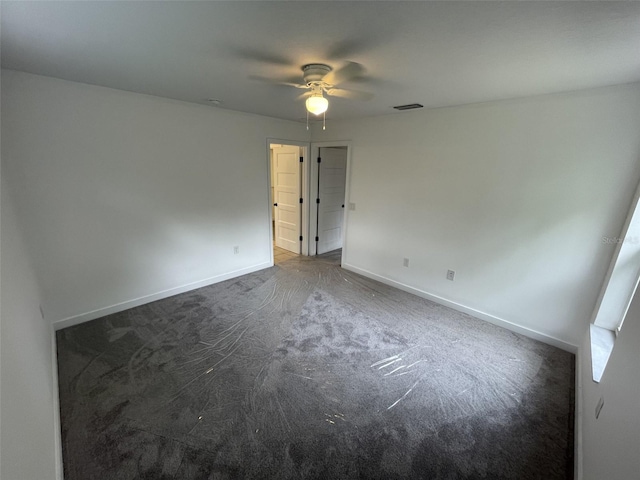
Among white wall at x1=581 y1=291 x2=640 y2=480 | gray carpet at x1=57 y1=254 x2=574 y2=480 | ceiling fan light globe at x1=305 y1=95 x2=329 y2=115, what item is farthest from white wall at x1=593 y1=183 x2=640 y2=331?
ceiling fan light globe at x1=305 y1=95 x2=329 y2=115

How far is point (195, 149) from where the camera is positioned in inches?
129

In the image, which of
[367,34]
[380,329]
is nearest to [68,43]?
[367,34]

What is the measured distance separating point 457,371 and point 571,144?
2.20 meters

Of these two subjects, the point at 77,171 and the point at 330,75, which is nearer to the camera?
the point at 330,75

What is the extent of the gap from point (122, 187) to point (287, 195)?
2.68m

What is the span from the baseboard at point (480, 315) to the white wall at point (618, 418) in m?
1.09

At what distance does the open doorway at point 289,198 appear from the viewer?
186 inches

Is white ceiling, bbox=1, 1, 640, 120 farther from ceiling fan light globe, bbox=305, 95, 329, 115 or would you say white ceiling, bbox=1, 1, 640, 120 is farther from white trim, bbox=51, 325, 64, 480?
white trim, bbox=51, 325, 64, 480

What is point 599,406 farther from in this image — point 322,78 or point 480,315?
point 322,78

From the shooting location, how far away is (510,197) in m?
2.71

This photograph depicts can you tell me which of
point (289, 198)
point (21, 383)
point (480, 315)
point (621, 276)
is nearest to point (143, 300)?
point (21, 383)

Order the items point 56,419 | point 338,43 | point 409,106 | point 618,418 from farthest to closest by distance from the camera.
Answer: point 409,106 → point 56,419 → point 338,43 → point 618,418

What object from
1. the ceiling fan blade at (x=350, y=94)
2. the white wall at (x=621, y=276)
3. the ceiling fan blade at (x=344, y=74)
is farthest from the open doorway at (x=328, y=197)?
the white wall at (x=621, y=276)

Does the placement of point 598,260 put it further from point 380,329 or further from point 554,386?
point 380,329
